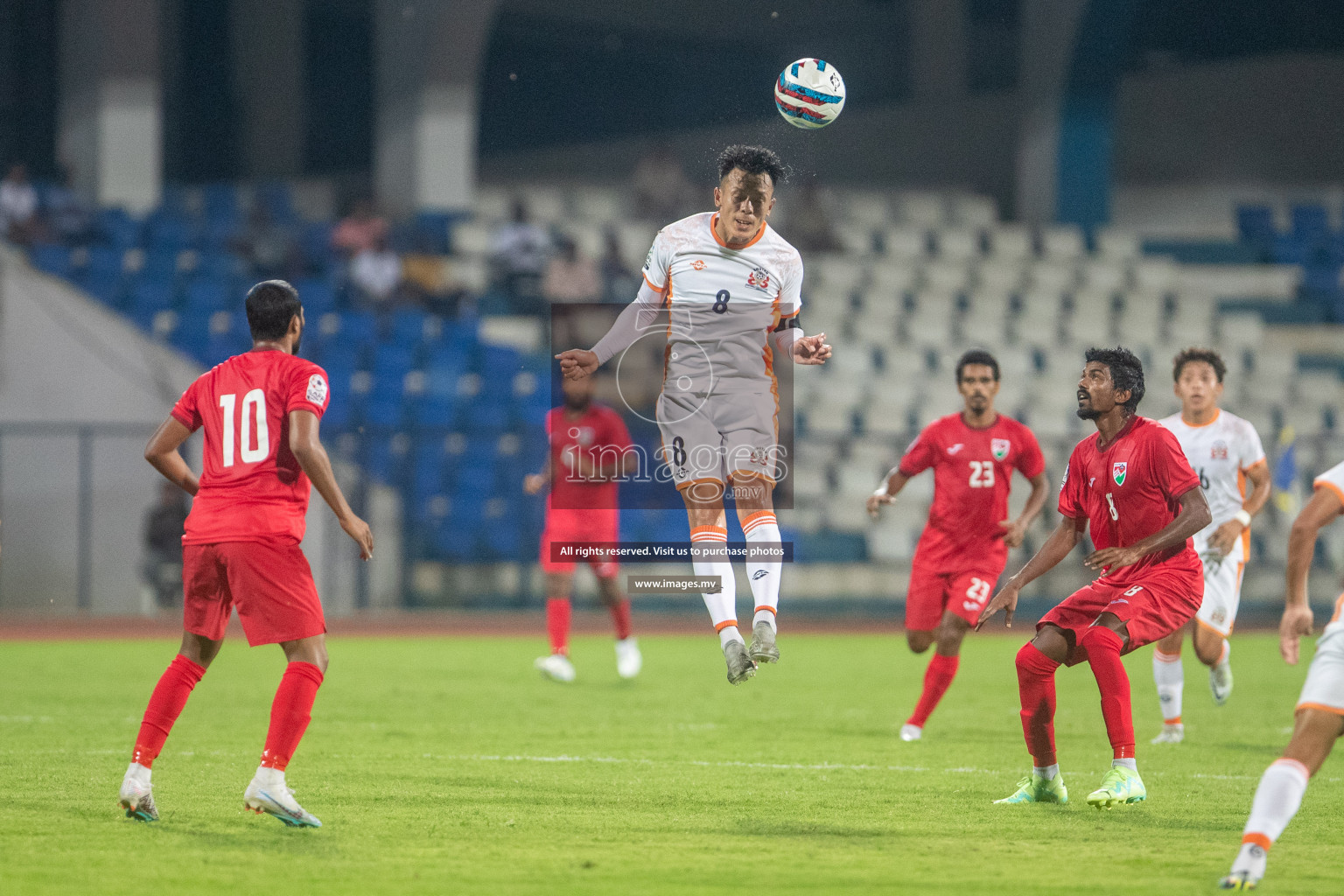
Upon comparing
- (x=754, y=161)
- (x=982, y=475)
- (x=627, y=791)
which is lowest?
(x=627, y=791)

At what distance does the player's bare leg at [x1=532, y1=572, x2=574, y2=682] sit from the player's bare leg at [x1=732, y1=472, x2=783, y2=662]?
534cm

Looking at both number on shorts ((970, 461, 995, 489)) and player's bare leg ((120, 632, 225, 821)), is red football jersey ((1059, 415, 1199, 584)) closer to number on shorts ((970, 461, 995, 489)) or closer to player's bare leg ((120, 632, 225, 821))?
number on shorts ((970, 461, 995, 489))

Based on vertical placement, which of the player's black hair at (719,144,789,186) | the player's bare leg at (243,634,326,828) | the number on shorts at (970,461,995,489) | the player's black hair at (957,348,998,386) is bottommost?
the player's bare leg at (243,634,326,828)

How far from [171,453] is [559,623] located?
6712 mm

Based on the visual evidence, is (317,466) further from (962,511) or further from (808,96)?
(962,511)

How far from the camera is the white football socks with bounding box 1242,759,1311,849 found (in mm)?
5258

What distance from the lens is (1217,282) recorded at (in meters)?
25.6

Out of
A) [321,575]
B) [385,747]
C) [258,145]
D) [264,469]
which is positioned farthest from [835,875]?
[258,145]

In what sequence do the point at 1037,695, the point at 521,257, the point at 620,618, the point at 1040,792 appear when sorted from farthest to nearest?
the point at 521,257 < the point at 620,618 < the point at 1040,792 < the point at 1037,695

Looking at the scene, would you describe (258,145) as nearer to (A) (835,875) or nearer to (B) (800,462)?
(B) (800,462)

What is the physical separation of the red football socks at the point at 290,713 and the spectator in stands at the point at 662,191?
1664 cm

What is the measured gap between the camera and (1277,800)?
5270mm

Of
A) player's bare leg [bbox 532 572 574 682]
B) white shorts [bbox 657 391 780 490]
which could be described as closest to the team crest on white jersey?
white shorts [bbox 657 391 780 490]

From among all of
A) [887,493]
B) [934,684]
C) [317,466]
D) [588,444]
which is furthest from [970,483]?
[317,466]
